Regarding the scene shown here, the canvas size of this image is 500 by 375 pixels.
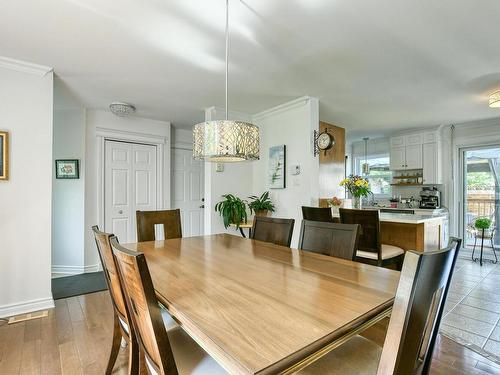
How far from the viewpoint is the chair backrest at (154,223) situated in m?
2.40

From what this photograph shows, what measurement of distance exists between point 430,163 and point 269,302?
5.38 metres

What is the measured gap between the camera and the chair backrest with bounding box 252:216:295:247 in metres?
2.10

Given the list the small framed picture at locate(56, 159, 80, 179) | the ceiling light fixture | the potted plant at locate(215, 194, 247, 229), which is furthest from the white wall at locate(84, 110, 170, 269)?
the ceiling light fixture

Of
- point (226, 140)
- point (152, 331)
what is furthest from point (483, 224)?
point (152, 331)

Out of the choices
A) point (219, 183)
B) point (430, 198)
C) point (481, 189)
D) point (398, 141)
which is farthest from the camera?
point (398, 141)

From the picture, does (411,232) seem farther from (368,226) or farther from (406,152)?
(406,152)

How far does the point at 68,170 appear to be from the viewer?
12.6 ft

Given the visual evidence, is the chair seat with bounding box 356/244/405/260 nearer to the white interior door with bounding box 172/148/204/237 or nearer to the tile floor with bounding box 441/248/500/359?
the tile floor with bounding box 441/248/500/359

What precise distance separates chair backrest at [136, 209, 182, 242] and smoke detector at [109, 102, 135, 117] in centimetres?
197

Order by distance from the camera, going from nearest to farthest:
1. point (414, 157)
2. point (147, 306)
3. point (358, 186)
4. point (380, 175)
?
point (147, 306) → point (358, 186) → point (414, 157) → point (380, 175)

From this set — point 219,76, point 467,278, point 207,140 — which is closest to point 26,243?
A: point 207,140

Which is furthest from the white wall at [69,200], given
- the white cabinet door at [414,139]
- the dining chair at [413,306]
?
the white cabinet door at [414,139]

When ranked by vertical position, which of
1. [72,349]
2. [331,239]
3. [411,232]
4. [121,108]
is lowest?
[72,349]

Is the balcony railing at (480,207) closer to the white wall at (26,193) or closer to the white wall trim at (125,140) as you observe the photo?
the white wall trim at (125,140)
